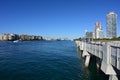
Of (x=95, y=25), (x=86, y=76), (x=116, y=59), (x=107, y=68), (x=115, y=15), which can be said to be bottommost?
(x=86, y=76)

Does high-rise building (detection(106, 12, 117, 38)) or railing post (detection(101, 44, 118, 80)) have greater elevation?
high-rise building (detection(106, 12, 117, 38))

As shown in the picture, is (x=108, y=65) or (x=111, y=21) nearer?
(x=108, y=65)

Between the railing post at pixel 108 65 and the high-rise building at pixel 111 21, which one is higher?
the high-rise building at pixel 111 21

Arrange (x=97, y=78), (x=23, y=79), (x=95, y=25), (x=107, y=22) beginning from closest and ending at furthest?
(x=23, y=79)
(x=97, y=78)
(x=95, y=25)
(x=107, y=22)

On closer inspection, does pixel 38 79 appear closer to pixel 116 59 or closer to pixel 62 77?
pixel 62 77

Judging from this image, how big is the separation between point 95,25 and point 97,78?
67.3 metres

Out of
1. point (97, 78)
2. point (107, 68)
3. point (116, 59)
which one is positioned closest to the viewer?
point (116, 59)

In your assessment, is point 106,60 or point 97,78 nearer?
point 106,60

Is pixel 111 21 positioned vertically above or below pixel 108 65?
above

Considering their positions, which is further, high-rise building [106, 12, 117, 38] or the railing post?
high-rise building [106, 12, 117, 38]

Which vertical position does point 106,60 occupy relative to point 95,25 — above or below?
below

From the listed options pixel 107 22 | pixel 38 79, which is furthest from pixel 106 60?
pixel 107 22

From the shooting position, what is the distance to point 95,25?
86062mm

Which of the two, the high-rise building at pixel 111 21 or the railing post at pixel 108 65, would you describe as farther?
the high-rise building at pixel 111 21
